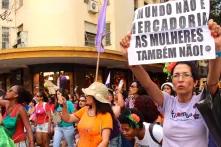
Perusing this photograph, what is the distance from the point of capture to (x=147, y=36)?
13.0 ft

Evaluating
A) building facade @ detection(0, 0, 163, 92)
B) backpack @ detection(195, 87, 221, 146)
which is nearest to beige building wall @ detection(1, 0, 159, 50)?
building facade @ detection(0, 0, 163, 92)

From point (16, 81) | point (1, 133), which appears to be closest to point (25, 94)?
point (1, 133)

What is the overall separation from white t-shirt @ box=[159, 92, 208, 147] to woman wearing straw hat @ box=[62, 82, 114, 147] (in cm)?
202

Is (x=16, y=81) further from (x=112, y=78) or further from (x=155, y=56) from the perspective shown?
(x=155, y=56)

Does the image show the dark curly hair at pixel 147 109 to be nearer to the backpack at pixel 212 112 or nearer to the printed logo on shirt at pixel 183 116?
the printed logo on shirt at pixel 183 116

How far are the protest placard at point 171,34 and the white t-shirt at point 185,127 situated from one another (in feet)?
1.28

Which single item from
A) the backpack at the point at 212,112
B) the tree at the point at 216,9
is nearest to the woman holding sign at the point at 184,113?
the backpack at the point at 212,112

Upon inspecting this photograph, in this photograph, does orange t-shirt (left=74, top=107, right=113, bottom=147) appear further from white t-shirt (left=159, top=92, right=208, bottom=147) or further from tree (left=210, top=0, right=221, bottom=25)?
tree (left=210, top=0, right=221, bottom=25)

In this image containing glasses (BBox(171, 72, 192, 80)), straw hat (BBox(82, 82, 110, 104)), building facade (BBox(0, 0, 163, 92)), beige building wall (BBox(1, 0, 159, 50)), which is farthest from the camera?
beige building wall (BBox(1, 0, 159, 50))

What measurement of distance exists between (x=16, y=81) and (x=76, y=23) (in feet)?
Answer: 15.9

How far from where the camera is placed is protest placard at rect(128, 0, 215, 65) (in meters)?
3.70

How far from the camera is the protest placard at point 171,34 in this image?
3.70 m

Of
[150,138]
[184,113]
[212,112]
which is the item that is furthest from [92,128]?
[212,112]

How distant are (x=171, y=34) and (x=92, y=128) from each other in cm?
233
